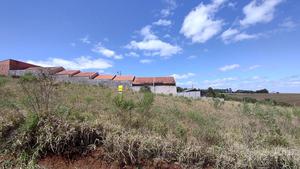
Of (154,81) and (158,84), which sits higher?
(154,81)

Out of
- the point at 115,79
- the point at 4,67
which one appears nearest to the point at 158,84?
the point at 115,79

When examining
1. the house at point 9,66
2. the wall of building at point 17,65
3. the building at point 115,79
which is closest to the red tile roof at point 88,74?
the building at point 115,79

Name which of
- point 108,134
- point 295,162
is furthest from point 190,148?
point 295,162

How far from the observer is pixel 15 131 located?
4.13 m

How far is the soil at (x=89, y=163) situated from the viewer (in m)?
3.85

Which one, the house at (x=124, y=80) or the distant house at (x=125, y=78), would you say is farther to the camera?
the distant house at (x=125, y=78)

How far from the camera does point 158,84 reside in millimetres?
49031

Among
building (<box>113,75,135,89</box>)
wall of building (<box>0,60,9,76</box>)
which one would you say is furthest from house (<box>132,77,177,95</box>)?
wall of building (<box>0,60,9,76</box>)

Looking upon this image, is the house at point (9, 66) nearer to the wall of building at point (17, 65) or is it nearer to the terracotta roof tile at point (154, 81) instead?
the wall of building at point (17, 65)

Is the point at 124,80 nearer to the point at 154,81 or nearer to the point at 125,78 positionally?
the point at 125,78

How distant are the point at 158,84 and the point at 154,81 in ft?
3.51

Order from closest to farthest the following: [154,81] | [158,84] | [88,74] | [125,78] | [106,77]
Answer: [88,74]
[106,77]
[158,84]
[154,81]
[125,78]

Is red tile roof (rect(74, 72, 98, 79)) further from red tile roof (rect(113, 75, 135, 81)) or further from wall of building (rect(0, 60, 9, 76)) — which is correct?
wall of building (rect(0, 60, 9, 76))

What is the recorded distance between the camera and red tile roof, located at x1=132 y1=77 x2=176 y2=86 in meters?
48.2
